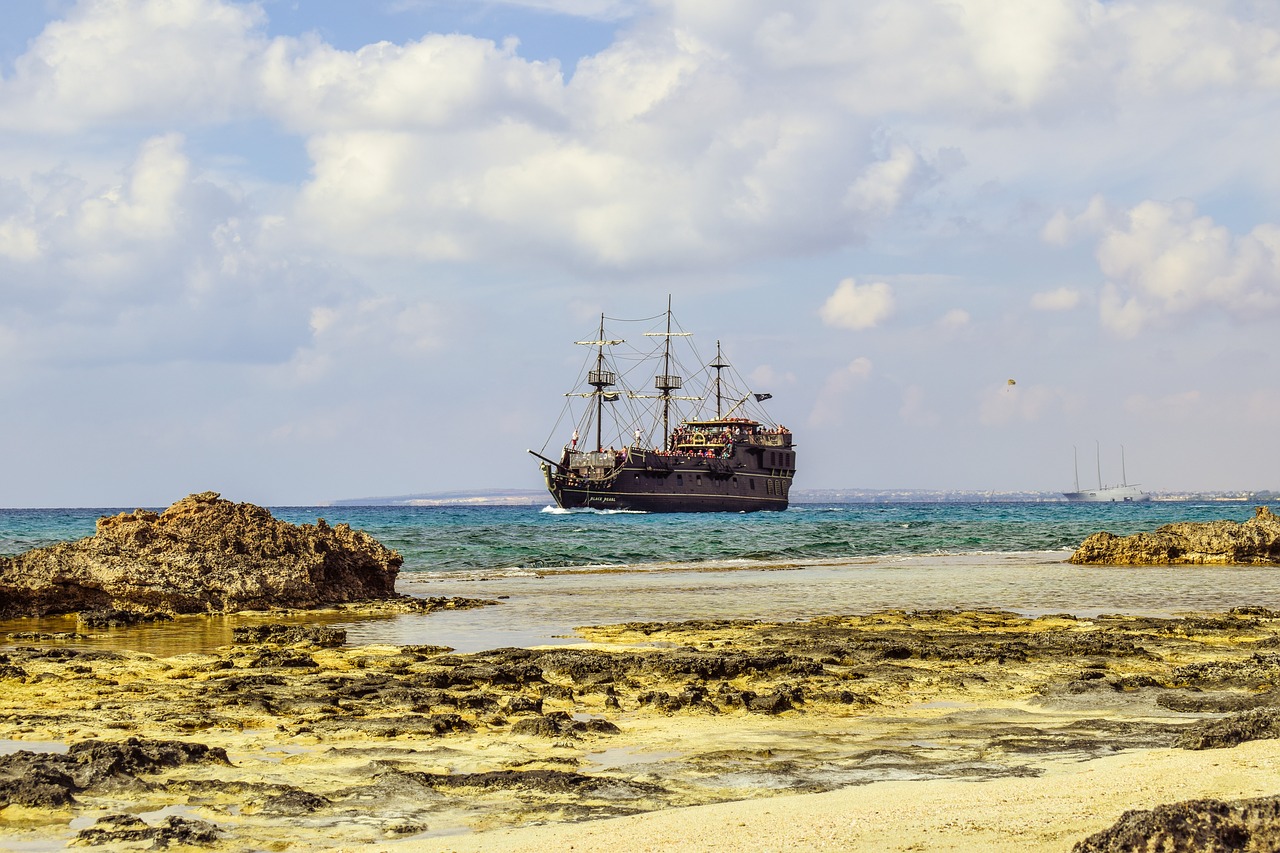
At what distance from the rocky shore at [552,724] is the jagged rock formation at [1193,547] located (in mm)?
17409

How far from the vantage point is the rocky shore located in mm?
5500

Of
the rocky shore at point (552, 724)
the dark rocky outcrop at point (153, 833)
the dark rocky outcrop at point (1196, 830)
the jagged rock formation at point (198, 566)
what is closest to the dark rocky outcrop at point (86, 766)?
the rocky shore at point (552, 724)

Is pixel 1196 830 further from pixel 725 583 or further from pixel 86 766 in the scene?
pixel 725 583

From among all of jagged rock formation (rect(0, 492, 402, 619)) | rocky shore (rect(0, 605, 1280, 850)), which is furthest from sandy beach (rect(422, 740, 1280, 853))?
jagged rock formation (rect(0, 492, 402, 619))

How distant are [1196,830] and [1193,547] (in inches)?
1115

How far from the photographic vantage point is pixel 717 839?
4.60 meters

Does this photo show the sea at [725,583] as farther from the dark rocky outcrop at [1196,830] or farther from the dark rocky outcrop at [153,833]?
the dark rocky outcrop at [1196,830]

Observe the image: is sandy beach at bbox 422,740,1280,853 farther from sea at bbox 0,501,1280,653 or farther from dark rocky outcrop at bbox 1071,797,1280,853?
sea at bbox 0,501,1280,653

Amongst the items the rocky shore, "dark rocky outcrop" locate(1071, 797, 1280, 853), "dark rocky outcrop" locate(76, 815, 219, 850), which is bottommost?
the rocky shore

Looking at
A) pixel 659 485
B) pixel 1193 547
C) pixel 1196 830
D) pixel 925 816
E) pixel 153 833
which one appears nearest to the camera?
pixel 1196 830

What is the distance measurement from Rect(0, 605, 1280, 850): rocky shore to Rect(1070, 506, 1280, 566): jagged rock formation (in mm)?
17409

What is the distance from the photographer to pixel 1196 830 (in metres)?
3.76

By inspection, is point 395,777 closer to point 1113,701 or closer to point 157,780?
point 157,780

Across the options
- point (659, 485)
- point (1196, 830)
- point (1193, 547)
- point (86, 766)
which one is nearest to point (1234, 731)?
point (1196, 830)
